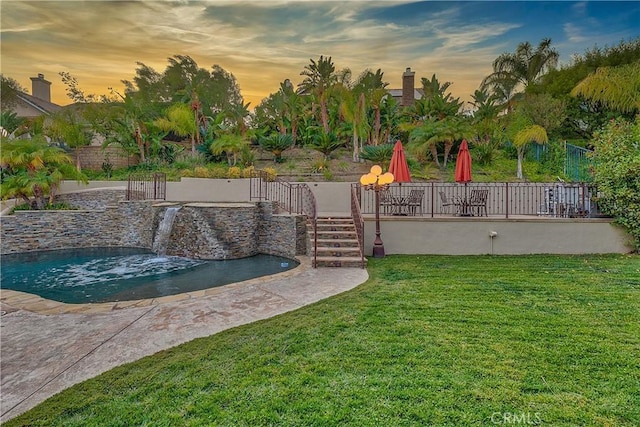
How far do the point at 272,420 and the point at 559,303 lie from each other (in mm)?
4965

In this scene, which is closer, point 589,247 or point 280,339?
point 280,339

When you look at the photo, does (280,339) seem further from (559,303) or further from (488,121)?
(488,121)

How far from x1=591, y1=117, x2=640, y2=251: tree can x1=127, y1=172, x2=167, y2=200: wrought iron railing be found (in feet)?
55.5

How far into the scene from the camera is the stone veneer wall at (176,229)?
1150 centimetres

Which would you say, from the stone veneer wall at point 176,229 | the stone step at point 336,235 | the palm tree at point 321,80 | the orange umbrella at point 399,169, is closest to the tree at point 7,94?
the stone veneer wall at point 176,229

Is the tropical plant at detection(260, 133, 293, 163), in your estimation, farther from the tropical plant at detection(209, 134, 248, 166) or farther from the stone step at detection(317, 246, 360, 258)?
the stone step at detection(317, 246, 360, 258)

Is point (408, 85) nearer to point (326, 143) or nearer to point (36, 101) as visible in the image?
point (326, 143)

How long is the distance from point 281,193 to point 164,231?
4.84 m

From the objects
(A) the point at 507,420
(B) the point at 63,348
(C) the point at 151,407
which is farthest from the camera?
(B) the point at 63,348

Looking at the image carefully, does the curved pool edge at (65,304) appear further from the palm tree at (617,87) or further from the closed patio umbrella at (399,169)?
the palm tree at (617,87)

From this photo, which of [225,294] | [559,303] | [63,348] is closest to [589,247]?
[559,303]

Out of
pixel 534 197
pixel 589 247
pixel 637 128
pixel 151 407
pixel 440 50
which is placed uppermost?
pixel 440 50

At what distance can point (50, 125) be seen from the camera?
70.6 feet

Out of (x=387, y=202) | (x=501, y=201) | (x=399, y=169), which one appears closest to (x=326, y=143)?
(x=387, y=202)
